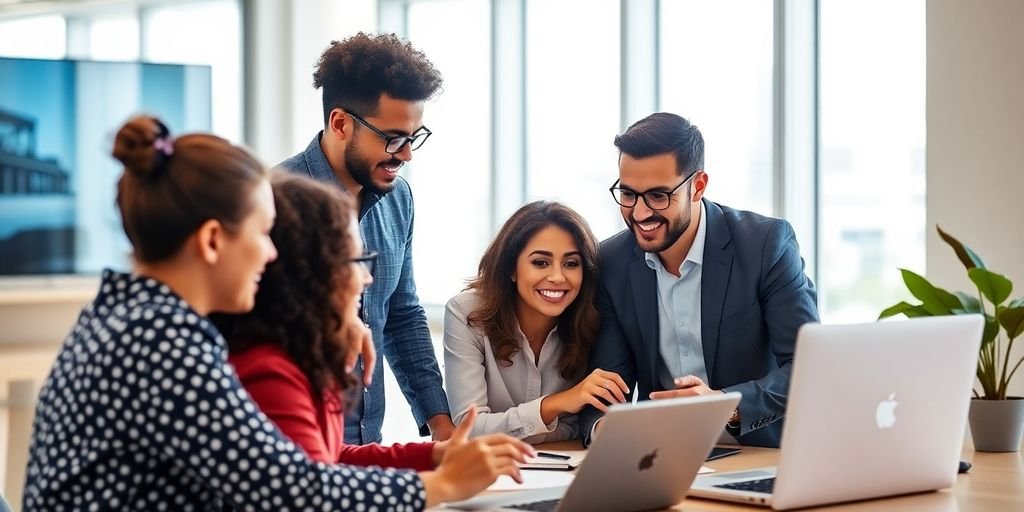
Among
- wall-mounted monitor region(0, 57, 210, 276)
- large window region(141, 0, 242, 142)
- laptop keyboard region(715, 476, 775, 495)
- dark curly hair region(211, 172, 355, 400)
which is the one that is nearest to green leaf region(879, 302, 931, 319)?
laptop keyboard region(715, 476, 775, 495)

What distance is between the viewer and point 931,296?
262cm

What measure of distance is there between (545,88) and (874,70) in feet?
5.01

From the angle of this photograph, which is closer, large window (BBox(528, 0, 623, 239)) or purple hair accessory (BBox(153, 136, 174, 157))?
purple hair accessory (BBox(153, 136, 174, 157))

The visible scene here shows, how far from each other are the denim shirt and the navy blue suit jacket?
1.40ft

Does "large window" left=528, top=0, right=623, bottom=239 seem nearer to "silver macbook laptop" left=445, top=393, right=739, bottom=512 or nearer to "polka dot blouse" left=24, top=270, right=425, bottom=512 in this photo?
"silver macbook laptop" left=445, top=393, right=739, bottom=512

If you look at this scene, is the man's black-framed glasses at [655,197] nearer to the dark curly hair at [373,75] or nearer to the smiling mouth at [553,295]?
the smiling mouth at [553,295]

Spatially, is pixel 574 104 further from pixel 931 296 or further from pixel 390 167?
pixel 931 296

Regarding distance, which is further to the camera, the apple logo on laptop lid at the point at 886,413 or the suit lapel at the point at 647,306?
the suit lapel at the point at 647,306

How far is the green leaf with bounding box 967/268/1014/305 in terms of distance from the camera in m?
2.58

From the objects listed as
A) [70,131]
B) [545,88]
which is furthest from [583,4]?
[70,131]

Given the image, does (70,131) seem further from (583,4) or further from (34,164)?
(583,4)

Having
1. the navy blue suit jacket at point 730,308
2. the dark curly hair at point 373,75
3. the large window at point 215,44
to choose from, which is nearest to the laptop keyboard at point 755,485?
the navy blue suit jacket at point 730,308

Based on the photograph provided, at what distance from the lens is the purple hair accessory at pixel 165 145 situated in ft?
4.64

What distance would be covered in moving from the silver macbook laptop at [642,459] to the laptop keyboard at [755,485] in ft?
0.40
